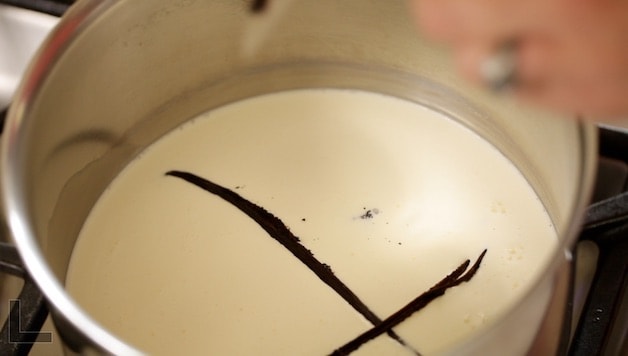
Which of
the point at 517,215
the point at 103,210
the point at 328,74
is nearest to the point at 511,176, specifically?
the point at 517,215

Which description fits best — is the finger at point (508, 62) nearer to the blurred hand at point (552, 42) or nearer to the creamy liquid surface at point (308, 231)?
the blurred hand at point (552, 42)

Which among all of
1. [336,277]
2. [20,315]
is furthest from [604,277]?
[20,315]

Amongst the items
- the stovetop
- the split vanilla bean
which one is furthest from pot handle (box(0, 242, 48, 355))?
the split vanilla bean

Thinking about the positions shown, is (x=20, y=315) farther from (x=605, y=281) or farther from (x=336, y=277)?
(x=605, y=281)

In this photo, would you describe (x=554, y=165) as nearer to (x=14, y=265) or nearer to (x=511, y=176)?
(x=511, y=176)

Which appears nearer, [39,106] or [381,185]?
[39,106]

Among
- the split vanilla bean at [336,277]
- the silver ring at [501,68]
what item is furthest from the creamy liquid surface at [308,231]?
the silver ring at [501,68]

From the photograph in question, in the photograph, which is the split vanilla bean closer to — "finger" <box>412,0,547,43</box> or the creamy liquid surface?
the creamy liquid surface
